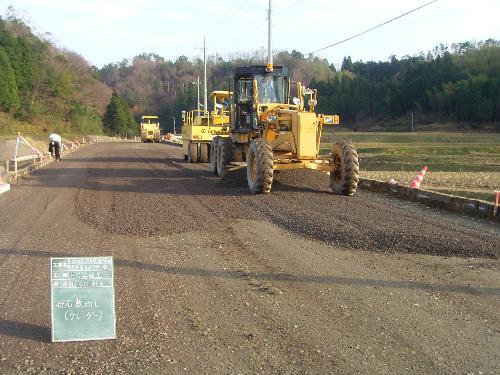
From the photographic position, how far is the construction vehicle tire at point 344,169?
14297mm

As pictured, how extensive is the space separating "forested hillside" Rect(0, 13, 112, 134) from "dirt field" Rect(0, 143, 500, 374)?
54412 mm

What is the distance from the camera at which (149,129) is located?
65.8 metres

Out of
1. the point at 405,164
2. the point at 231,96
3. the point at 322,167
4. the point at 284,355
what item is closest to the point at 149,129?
the point at 405,164

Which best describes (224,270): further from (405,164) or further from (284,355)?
(405,164)

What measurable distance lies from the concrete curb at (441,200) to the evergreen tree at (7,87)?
195 ft

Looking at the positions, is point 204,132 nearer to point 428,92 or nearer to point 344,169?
point 344,169

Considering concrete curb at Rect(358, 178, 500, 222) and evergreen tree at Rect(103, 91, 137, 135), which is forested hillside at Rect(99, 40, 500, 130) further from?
concrete curb at Rect(358, 178, 500, 222)

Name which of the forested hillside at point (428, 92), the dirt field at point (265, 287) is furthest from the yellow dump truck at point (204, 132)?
the forested hillside at point (428, 92)

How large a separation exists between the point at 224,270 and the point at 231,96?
11.9 metres

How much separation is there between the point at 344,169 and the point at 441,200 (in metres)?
2.63

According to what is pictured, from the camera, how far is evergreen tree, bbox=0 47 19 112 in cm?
6619

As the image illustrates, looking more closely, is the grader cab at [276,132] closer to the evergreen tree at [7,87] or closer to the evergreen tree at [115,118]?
the evergreen tree at [7,87]

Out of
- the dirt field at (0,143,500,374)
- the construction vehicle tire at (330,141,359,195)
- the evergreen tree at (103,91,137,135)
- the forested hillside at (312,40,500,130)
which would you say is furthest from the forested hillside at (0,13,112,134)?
the dirt field at (0,143,500,374)

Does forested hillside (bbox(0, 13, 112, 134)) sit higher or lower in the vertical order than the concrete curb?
higher
